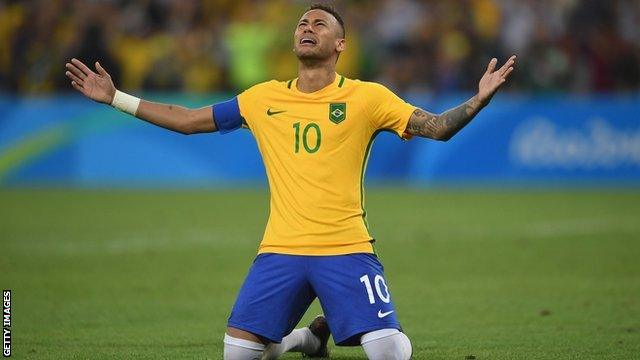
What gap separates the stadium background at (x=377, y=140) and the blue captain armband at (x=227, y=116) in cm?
680

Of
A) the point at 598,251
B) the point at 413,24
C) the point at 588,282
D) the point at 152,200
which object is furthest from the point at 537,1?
the point at 588,282

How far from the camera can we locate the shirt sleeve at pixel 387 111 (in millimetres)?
7168

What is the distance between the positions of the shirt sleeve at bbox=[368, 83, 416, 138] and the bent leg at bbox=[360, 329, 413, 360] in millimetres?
1124

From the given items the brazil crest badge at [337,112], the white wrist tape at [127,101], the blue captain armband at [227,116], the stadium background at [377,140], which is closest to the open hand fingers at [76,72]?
the white wrist tape at [127,101]

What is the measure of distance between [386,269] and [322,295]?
5.76 meters

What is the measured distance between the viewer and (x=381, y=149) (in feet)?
76.2

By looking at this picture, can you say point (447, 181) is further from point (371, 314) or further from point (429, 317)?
point (371, 314)

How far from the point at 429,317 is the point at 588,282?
8.10ft

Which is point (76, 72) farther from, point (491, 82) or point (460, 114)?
point (491, 82)

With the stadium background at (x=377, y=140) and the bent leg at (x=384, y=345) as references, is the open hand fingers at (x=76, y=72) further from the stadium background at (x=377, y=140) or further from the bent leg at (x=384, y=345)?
the stadium background at (x=377, y=140)

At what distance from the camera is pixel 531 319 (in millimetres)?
9742

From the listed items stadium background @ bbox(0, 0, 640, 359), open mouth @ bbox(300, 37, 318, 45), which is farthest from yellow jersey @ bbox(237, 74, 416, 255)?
stadium background @ bbox(0, 0, 640, 359)

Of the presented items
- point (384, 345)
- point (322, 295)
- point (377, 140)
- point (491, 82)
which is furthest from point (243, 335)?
point (377, 140)

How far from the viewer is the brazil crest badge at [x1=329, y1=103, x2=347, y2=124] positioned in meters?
7.18
